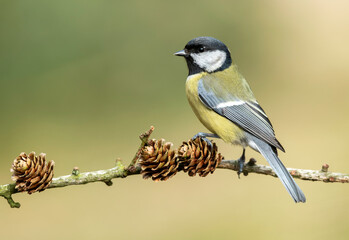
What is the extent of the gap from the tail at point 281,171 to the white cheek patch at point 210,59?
25 centimetres

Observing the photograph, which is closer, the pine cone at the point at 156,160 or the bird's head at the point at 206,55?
the pine cone at the point at 156,160

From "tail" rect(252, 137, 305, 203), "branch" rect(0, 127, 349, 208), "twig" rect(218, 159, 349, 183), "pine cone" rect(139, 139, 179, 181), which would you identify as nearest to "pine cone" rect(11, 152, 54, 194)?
"branch" rect(0, 127, 349, 208)

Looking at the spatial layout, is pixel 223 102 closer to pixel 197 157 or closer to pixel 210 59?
pixel 210 59

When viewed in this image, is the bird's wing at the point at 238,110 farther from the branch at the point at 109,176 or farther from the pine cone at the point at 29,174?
the pine cone at the point at 29,174

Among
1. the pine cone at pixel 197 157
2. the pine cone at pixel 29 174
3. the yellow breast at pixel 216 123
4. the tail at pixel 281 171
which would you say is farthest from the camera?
the yellow breast at pixel 216 123

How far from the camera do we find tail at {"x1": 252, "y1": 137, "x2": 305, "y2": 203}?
3.31ft

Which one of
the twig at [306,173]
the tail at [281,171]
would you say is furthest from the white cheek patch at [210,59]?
the twig at [306,173]

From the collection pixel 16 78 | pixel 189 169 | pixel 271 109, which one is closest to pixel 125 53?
pixel 16 78

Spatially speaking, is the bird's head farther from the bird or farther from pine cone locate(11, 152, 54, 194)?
pine cone locate(11, 152, 54, 194)

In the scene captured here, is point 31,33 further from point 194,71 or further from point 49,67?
point 194,71

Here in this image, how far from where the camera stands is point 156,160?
82cm

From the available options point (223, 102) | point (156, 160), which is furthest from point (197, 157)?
point (223, 102)

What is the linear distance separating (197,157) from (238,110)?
1.30ft

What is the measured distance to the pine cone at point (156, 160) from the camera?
0.82 m
